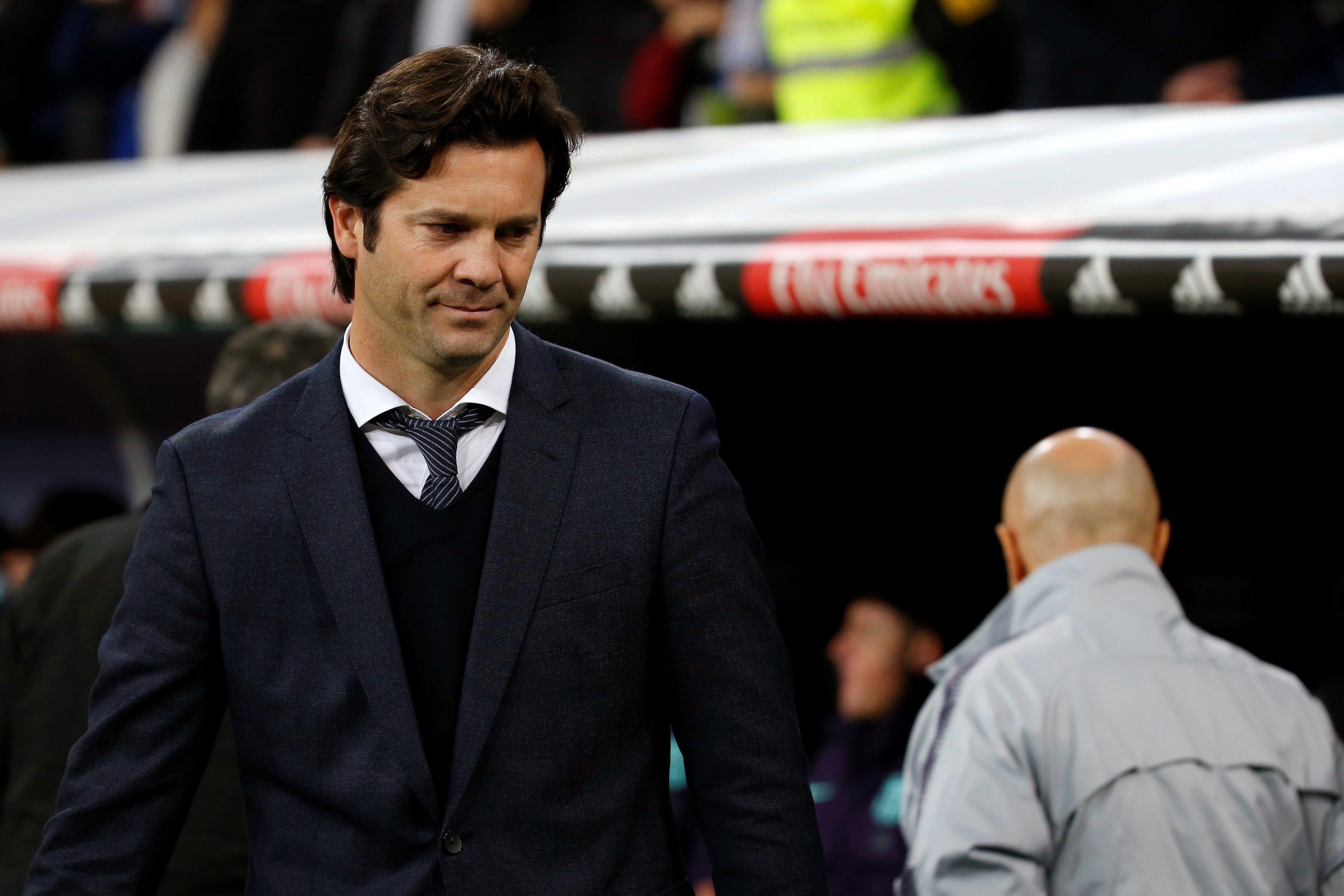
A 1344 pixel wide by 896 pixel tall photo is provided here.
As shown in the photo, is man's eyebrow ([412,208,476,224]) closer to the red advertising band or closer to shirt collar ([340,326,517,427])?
shirt collar ([340,326,517,427])

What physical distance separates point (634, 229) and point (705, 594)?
2.21 metres

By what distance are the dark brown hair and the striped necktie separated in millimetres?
170

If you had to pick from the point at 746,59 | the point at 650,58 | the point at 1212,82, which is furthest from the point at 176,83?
the point at 1212,82

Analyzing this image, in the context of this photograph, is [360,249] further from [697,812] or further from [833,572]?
[833,572]

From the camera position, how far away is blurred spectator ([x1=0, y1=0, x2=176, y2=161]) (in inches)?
284

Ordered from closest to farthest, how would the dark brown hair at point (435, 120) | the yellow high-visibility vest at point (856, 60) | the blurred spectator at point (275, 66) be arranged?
the dark brown hair at point (435, 120)
the yellow high-visibility vest at point (856, 60)
the blurred spectator at point (275, 66)

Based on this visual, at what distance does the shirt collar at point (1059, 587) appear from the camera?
242 centimetres

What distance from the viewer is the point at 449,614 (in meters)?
1.62

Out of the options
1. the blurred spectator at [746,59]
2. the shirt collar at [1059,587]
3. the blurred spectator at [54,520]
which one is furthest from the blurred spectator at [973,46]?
the shirt collar at [1059,587]

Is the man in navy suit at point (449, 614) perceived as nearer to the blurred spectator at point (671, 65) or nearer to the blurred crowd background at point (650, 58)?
the blurred crowd background at point (650, 58)

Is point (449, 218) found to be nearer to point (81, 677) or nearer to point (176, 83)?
point (81, 677)

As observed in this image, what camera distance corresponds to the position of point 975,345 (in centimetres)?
473

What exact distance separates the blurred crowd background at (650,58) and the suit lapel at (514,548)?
2798 millimetres

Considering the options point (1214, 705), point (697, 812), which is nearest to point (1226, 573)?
point (1214, 705)
